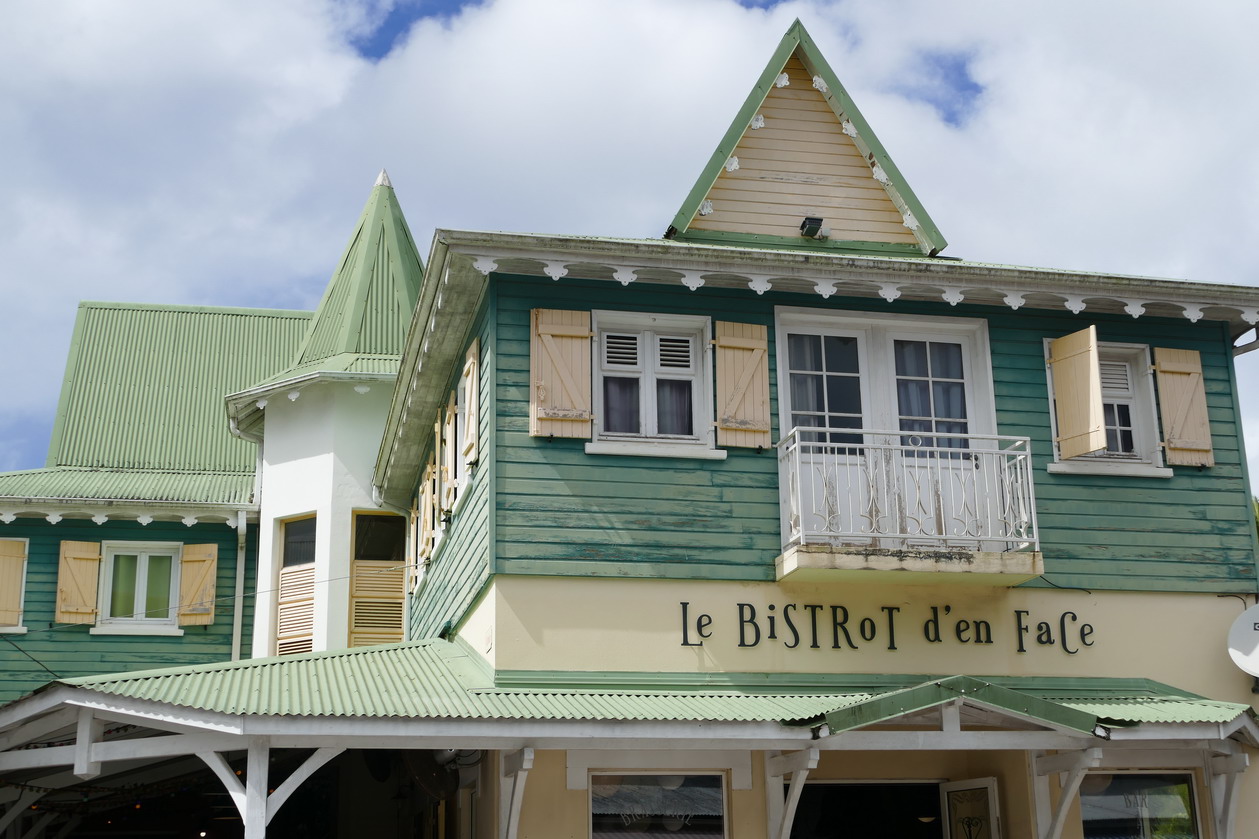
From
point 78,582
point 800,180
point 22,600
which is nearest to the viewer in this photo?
point 800,180

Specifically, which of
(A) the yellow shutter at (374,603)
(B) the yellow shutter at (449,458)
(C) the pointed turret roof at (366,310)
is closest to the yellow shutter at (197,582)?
(C) the pointed turret roof at (366,310)

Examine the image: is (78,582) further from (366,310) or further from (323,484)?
(366,310)

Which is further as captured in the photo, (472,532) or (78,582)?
(78,582)

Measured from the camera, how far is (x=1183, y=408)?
14.0 metres

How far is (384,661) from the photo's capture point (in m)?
13.0

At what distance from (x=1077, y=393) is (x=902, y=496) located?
2186mm

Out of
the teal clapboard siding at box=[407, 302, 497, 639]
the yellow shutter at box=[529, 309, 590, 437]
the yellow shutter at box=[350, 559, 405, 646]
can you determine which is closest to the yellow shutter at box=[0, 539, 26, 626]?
the yellow shutter at box=[350, 559, 405, 646]

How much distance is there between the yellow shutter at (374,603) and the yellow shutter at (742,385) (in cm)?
895

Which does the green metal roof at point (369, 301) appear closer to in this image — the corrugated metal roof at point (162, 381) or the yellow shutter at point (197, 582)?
the yellow shutter at point (197, 582)

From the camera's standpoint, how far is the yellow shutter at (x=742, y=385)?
1295 centimetres

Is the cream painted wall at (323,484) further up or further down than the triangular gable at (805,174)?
further down

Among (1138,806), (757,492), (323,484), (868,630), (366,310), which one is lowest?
(1138,806)

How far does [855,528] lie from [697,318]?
2393 millimetres

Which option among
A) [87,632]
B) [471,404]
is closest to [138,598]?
[87,632]
